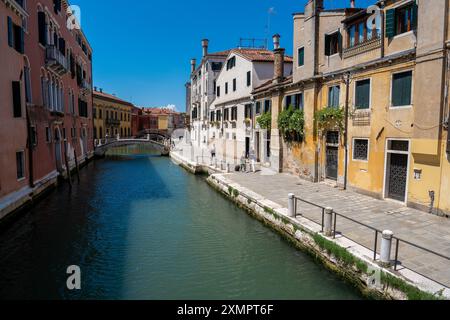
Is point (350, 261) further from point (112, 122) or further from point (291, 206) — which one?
point (112, 122)

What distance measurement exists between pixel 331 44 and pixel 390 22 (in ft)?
12.1

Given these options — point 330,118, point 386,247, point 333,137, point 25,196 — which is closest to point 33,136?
point 25,196

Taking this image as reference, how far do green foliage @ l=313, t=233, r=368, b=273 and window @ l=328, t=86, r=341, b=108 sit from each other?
7773 mm

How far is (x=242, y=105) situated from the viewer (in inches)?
964

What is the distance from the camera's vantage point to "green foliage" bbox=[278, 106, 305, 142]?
1602cm

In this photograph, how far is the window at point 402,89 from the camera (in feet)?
33.1

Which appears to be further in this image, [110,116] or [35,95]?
[110,116]

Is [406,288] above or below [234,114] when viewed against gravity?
below

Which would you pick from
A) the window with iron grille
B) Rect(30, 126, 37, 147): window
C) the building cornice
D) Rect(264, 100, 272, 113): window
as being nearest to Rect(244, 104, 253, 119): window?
Rect(264, 100, 272, 113): window

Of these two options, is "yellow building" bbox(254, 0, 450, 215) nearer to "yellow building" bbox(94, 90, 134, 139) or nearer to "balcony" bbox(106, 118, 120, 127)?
"yellow building" bbox(94, 90, 134, 139)

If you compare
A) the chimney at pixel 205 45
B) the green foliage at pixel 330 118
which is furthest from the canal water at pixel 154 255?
the chimney at pixel 205 45

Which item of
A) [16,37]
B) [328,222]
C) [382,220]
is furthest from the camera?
[16,37]
